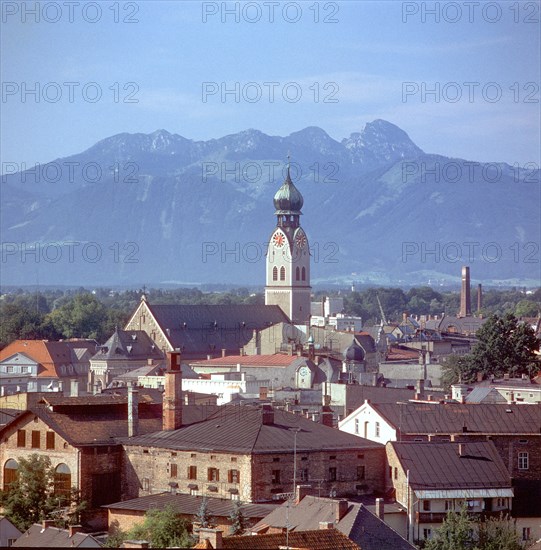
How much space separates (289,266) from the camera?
193375 mm

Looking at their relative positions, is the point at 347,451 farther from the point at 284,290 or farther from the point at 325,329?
the point at 284,290

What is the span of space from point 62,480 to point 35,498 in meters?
4.72

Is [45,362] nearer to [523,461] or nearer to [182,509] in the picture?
[523,461]

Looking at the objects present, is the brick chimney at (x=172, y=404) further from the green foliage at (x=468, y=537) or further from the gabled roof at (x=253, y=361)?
the gabled roof at (x=253, y=361)

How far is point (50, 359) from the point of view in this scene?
513ft

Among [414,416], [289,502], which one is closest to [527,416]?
[414,416]

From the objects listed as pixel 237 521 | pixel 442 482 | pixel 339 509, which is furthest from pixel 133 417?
pixel 339 509

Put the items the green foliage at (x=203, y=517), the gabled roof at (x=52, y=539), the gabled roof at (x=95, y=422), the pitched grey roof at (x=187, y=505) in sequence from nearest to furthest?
the gabled roof at (x=52, y=539)
the green foliage at (x=203, y=517)
the pitched grey roof at (x=187, y=505)
the gabled roof at (x=95, y=422)

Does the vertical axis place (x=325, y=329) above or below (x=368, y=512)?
above

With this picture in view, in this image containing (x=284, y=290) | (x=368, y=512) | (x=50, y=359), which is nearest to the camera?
(x=368, y=512)

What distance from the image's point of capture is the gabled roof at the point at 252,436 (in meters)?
73.9

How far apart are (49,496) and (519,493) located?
1911 cm

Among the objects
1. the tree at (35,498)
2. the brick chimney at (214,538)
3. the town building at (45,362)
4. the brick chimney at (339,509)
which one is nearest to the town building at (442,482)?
the brick chimney at (339,509)

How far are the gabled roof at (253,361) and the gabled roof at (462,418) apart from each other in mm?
49495
